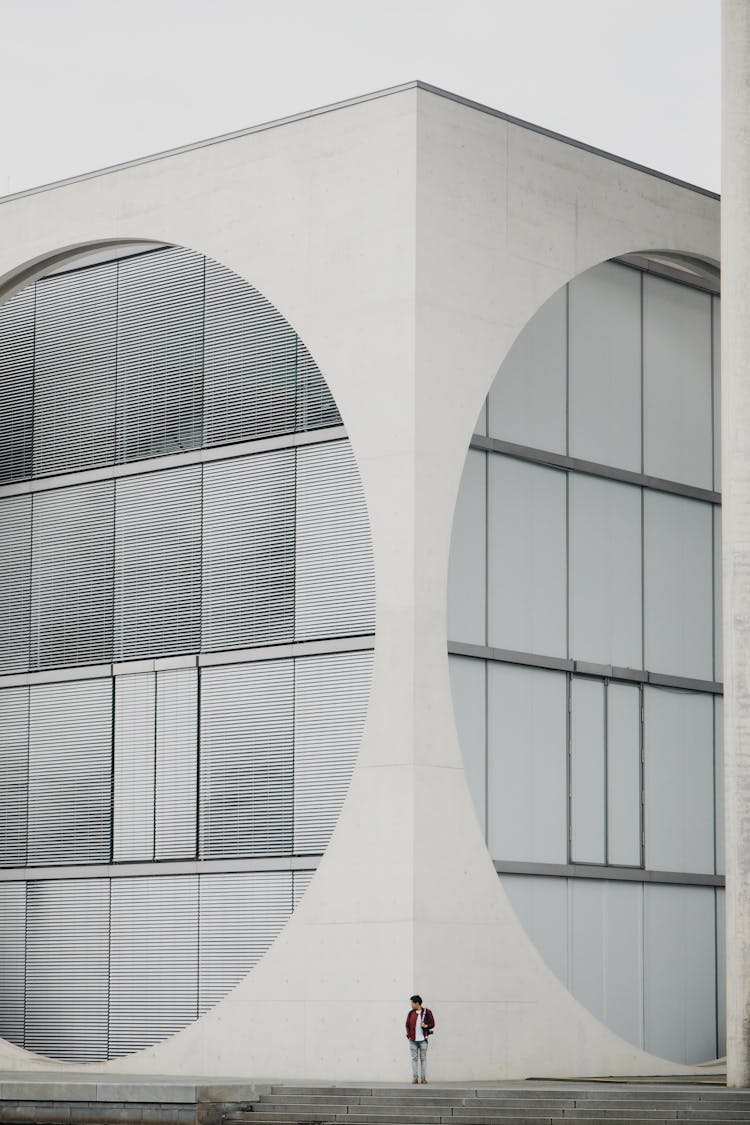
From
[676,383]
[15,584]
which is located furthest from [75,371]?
[676,383]

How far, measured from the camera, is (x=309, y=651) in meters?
31.2

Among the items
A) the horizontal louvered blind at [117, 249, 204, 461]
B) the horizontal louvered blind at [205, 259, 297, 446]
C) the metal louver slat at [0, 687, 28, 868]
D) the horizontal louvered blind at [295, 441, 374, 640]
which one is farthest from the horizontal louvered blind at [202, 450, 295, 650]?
the metal louver slat at [0, 687, 28, 868]

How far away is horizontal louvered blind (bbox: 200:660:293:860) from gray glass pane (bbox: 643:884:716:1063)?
637 cm

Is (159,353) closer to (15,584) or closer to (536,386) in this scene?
(15,584)

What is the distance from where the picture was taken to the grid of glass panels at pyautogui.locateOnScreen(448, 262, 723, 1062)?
31.5 m

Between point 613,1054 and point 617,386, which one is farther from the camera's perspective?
point 617,386

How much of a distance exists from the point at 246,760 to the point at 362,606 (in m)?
3.04

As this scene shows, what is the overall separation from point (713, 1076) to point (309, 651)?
8611mm

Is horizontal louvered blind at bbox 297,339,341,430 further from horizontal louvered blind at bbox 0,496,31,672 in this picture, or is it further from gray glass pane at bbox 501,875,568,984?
gray glass pane at bbox 501,875,568,984

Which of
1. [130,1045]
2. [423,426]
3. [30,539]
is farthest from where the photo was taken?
[30,539]

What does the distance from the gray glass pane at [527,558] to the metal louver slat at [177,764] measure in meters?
4.78

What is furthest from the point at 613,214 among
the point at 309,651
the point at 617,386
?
the point at 309,651

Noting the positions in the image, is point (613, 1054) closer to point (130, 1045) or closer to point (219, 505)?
point (130, 1045)

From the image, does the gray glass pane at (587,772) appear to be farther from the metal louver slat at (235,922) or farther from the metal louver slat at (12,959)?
the metal louver slat at (12,959)
